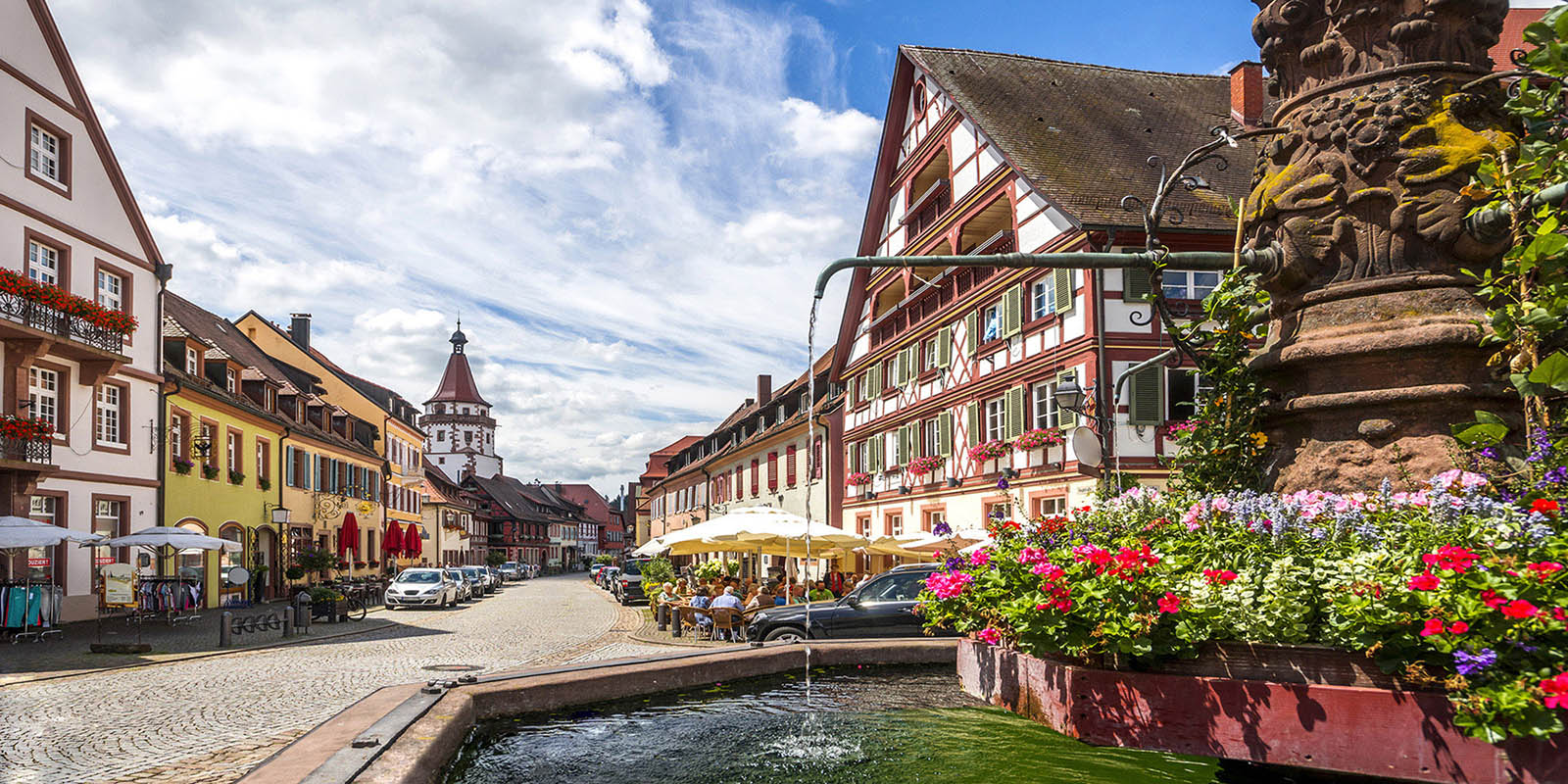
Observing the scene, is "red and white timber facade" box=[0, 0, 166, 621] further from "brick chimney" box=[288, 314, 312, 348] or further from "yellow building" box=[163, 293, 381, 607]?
"brick chimney" box=[288, 314, 312, 348]

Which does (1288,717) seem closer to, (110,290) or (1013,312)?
(1013,312)

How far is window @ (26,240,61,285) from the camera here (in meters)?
23.9

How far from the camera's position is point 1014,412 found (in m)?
25.9

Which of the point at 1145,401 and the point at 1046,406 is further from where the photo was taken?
the point at 1046,406

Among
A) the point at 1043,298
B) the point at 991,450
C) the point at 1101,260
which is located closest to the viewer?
the point at 1101,260

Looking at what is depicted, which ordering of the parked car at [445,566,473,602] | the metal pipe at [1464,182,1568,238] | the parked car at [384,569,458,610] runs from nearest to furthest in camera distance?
the metal pipe at [1464,182,1568,238]
the parked car at [384,569,458,610]
the parked car at [445,566,473,602]

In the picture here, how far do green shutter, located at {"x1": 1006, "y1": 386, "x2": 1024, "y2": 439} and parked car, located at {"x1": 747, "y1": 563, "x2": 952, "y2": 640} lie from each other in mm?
10812

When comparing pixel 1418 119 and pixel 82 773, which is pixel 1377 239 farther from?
pixel 82 773

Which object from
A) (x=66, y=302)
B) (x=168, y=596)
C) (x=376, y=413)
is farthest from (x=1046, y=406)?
(x=376, y=413)

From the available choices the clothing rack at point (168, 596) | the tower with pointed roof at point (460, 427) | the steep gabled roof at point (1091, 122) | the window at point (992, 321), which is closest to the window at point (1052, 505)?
the window at point (992, 321)

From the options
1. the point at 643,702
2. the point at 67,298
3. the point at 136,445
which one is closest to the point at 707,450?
the point at 136,445

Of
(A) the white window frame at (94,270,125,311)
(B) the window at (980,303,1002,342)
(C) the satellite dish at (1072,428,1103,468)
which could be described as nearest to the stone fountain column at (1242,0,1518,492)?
(C) the satellite dish at (1072,428,1103,468)

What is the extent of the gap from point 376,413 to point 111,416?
1111 inches

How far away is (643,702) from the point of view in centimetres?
818
